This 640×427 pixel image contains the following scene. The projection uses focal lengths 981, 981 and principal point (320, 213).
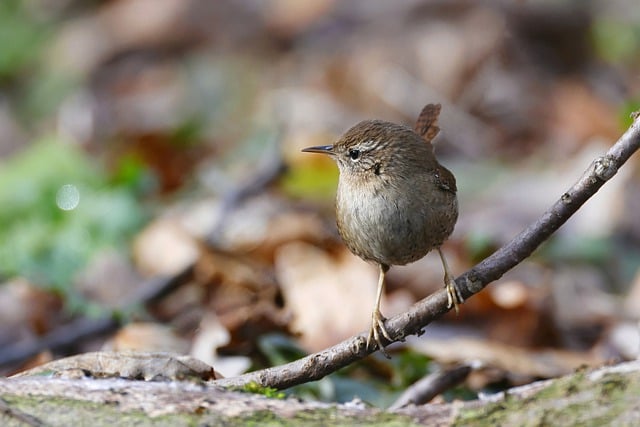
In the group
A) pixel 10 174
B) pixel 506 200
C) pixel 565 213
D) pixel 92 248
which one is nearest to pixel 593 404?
pixel 565 213

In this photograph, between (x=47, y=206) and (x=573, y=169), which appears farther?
(x=573, y=169)

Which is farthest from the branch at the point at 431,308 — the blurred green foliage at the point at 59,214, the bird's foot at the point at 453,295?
the blurred green foliage at the point at 59,214

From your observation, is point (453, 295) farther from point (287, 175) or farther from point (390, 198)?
point (287, 175)

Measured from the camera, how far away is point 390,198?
3576 millimetres

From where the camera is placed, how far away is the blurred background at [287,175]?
4.87 m

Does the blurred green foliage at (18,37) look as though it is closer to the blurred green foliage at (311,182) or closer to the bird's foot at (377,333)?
the blurred green foliage at (311,182)

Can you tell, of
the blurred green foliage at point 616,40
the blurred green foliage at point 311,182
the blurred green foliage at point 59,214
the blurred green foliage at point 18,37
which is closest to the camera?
the blurred green foliage at point 59,214

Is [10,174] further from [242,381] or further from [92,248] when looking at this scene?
[242,381]

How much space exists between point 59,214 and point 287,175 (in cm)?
171

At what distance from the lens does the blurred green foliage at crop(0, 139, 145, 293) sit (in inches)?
224

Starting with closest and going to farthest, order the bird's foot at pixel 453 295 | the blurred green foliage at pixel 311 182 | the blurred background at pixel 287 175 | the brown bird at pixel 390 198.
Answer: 1. the bird's foot at pixel 453 295
2. the brown bird at pixel 390 198
3. the blurred background at pixel 287 175
4. the blurred green foliage at pixel 311 182

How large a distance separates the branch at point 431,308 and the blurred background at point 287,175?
1.04m

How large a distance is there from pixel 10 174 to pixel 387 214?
13.8ft

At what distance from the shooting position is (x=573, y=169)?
7.25 m
